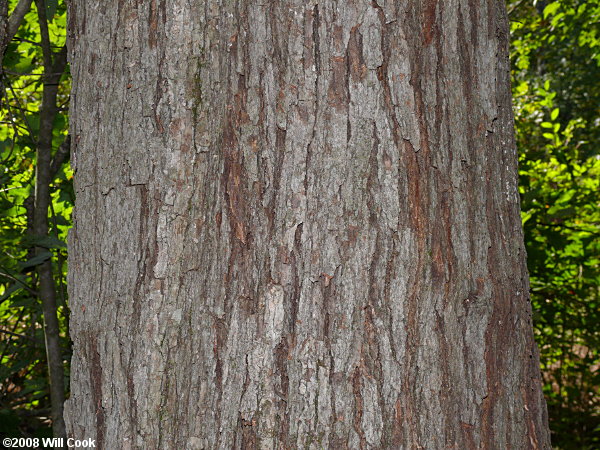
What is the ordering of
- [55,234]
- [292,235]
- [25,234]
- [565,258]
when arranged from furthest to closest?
[565,258]
[25,234]
[55,234]
[292,235]

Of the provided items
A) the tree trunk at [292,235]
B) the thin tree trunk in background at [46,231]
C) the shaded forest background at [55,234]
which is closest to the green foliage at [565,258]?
the shaded forest background at [55,234]

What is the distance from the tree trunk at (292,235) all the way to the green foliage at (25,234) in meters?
1.08

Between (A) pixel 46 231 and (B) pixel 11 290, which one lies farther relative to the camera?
(A) pixel 46 231

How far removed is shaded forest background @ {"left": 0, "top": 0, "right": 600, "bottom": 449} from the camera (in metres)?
2.41

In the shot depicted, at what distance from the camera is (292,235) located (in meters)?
1.05

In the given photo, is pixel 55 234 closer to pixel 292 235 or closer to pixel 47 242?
pixel 47 242

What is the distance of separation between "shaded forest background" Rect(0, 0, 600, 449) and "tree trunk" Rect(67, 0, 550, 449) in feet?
2.27

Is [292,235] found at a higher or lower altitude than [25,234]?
lower

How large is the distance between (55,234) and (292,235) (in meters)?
1.64

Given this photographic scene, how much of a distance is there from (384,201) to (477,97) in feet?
0.95

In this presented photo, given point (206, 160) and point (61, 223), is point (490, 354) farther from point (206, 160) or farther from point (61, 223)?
point (61, 223)

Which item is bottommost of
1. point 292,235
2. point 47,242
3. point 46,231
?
point 292,235

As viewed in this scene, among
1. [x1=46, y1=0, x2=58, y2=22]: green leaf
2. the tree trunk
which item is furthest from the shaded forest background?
the tree trunk

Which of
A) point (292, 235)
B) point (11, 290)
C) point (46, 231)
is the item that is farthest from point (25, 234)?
point (292, 235)
